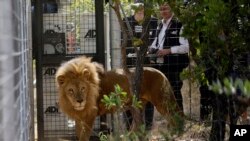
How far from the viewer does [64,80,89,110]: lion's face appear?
7727mm

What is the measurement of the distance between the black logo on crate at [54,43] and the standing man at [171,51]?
1.27 m

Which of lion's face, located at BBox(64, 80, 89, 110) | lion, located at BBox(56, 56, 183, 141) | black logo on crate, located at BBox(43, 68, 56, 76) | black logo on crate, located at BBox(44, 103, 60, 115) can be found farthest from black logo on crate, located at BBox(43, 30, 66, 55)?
lion's face, located at BBox(64, 80, 89, 110)

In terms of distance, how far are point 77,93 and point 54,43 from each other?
1299 millimetres

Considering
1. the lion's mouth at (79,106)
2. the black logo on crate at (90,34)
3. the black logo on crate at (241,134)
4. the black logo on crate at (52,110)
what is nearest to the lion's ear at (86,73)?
the lion's mouth at (79,106)

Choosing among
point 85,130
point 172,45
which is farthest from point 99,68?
point 172,45

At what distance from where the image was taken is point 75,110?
7.81 meters

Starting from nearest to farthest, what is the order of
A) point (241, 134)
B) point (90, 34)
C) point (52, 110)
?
point (241, 134), point (90, 34), point (52, 110)

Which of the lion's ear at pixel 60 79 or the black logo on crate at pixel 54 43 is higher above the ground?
the black logo on crate at pixel 54 43

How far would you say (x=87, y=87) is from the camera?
772 centimetres

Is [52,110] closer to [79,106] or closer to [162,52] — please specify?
[79,106]

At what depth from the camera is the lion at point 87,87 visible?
25.1ft

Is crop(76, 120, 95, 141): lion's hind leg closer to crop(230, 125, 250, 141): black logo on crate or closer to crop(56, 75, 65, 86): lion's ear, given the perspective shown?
crop(56, 75, 65, 86): lion's ear

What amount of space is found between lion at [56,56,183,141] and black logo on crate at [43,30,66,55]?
97 centimetres

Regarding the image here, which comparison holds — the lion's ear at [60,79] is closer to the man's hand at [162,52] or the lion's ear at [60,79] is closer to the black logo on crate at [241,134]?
the man's hand at [162,52]
